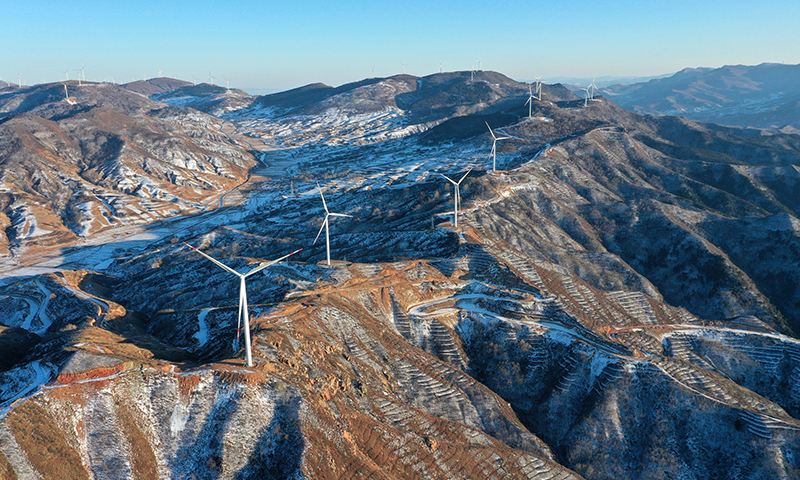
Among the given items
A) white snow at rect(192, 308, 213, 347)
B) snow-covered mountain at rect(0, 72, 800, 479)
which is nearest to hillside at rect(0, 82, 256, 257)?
snow-covered mountain at rect(0, 72, 800, 479)

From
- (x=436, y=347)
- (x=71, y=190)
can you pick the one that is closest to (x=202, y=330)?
(x=436, y=347)

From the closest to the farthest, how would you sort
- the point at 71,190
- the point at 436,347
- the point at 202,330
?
the point at 202,330 < the point at 436,347 < the point at 71,190

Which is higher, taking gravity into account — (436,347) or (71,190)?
(71,190)

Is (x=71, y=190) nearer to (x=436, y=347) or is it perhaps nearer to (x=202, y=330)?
(x=202, y=330)

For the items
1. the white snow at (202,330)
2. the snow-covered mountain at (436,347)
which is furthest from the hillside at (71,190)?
the white snow at (202,330)

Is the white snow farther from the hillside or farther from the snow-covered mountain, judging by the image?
the hillside

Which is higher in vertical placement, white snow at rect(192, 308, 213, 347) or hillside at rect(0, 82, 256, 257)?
hillside at rect(0, 82, 256, 257)

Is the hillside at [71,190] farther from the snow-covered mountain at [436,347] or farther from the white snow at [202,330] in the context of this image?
the white snow at [202,330]

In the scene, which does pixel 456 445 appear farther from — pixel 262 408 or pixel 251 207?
pixel 251 207
